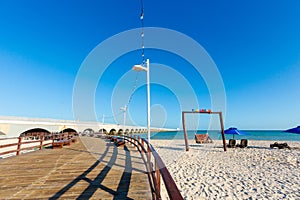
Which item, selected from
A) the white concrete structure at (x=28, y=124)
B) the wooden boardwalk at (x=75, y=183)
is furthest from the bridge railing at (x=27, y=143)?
the white concrete structure at (x=28, y=124)

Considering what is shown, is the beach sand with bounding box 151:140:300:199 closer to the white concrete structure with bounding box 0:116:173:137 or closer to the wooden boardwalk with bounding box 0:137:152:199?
the wooden boardwalk with bounding box 0:137:152:199

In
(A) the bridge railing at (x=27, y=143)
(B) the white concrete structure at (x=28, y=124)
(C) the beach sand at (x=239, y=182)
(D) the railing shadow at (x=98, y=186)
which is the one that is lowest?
(C) the beach sand at (x=239, y=182)

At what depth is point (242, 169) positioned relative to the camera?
6.85 meters

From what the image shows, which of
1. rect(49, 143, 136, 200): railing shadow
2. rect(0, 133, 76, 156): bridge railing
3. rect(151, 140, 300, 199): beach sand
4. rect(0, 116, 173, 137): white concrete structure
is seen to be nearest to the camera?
rect(49, 143, 136, 200): railing shadow

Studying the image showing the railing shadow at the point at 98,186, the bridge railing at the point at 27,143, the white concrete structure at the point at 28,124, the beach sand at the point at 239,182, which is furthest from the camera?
the white concrete structure at the point at 28,124

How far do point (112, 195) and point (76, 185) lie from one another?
1.02 metres

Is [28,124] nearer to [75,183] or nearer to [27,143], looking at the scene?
[27,143]

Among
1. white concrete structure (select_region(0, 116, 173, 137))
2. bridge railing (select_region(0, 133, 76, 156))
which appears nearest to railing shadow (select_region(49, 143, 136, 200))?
bridge railing (select_region(0, 133, 76, 156))

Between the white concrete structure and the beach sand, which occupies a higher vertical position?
the white concrete structure

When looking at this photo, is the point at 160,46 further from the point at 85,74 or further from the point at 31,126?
the point at 31,126

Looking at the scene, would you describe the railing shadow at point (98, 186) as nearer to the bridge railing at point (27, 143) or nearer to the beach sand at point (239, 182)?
the beach sand at point (239, 182)

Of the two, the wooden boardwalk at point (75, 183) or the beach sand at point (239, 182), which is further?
the beach sand at point (239, 182)

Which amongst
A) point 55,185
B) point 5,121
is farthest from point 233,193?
point 5,121

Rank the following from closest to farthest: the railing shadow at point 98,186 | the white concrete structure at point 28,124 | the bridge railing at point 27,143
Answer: the railing shadow at point 98,186
the bridge railing at point 27,143
the white concrete structure at point 28,124
